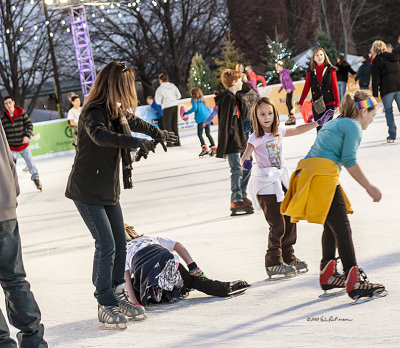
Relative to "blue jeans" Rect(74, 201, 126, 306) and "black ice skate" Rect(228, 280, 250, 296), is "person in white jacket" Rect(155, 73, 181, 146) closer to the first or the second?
"black ice skate" Rect(228, 280, 250, 296)

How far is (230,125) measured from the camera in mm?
8641

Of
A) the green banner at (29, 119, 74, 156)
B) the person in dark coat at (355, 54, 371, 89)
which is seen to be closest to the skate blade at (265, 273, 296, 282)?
the person in dark coat at (355, 54, 371, 89)

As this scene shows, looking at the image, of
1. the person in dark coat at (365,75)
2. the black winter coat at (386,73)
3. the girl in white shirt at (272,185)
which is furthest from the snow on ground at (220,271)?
the person in dark coat at (365,75)

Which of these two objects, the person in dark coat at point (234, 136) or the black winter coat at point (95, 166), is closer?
the black winter coat at point (95, 166)

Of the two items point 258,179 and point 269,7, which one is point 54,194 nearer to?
point 258,179

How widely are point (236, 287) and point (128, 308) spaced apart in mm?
713

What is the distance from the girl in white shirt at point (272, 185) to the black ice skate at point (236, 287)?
0.40 meters

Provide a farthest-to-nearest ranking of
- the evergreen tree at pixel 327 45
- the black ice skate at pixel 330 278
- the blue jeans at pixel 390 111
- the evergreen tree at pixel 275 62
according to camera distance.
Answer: the evergreen tree at pixel 327 45 → the evergreen tree at pixel 275 62 → the blue jeans at pixel 390 111 → the black ice skate at pixel 330 278

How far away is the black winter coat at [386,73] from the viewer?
13.1 metres

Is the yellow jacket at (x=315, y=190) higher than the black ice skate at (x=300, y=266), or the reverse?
the yellow jacket at (x=315, y=190)

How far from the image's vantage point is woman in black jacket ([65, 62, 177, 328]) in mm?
4613

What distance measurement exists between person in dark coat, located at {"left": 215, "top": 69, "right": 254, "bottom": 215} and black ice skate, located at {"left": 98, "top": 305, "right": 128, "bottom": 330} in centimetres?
381

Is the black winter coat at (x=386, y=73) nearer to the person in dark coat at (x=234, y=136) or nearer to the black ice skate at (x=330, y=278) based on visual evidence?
the person in dark coat at (x=234, y=136)

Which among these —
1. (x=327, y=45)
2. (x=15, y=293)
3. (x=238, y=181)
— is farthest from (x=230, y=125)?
(x=327, y=45)
